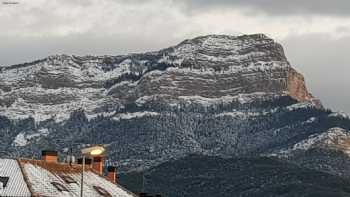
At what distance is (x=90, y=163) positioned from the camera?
12556cm

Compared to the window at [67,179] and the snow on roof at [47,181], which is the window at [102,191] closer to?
the snow on roof at [47,181]

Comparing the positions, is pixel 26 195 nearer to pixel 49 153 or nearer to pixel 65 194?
pixel 65 194

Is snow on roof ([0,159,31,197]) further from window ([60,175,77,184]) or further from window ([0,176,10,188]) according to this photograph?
window ([60,175,77,184])

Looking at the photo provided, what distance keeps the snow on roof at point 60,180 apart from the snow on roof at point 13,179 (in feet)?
1.98

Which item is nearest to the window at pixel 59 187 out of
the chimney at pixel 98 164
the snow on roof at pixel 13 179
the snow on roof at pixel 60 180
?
the snow on roof at pixel 60 180

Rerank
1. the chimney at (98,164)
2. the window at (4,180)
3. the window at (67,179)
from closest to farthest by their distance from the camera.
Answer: the window at (4,180)
the window at (67,179)
the chimney at (98,164)

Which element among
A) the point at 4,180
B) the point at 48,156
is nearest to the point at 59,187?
the point at 4,180

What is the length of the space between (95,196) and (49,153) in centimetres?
1309

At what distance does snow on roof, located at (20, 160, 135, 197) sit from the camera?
333 ft

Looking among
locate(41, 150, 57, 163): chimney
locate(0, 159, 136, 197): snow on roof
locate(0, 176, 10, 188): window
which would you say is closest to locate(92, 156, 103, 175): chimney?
locate(41, 150, 57, 163): chimney

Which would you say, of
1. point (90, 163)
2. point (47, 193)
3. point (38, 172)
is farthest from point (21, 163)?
point (90, 163)

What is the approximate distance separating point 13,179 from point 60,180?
5.45m

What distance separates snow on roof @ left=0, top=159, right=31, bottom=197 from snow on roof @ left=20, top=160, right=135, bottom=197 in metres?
0.60

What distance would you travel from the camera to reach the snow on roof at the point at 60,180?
333ft
